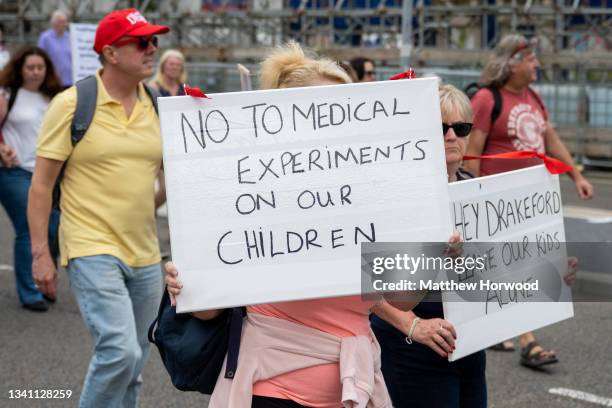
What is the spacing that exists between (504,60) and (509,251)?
2.74 meters

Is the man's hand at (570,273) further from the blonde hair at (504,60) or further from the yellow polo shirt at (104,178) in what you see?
the blonde hair at (504,60)

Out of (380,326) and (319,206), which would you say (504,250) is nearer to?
(380,326)

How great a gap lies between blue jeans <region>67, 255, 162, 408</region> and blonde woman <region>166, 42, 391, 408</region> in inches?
45.7

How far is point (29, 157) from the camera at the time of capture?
7.08 metres

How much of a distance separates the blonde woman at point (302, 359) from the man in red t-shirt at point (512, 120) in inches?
117

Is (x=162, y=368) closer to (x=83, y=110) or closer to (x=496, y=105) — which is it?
(x=83, y=110)

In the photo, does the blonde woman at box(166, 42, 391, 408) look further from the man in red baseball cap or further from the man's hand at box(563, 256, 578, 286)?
the man in red baseball cap

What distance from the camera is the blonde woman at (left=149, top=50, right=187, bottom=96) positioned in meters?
9.38

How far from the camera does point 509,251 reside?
129 inches

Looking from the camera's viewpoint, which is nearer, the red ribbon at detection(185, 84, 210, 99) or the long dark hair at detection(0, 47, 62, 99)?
the red ribbon at detection(185, 84, 210, 99)

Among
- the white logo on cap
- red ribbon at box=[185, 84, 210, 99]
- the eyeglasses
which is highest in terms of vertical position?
the white logo on cap

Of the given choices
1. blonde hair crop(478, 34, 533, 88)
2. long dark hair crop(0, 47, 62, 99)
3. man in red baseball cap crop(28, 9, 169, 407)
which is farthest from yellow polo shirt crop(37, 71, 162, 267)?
long dark hair crop(0, 47, 62, 99)

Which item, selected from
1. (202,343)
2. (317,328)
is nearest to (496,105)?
(317,328)

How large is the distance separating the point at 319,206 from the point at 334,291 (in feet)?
0.71
